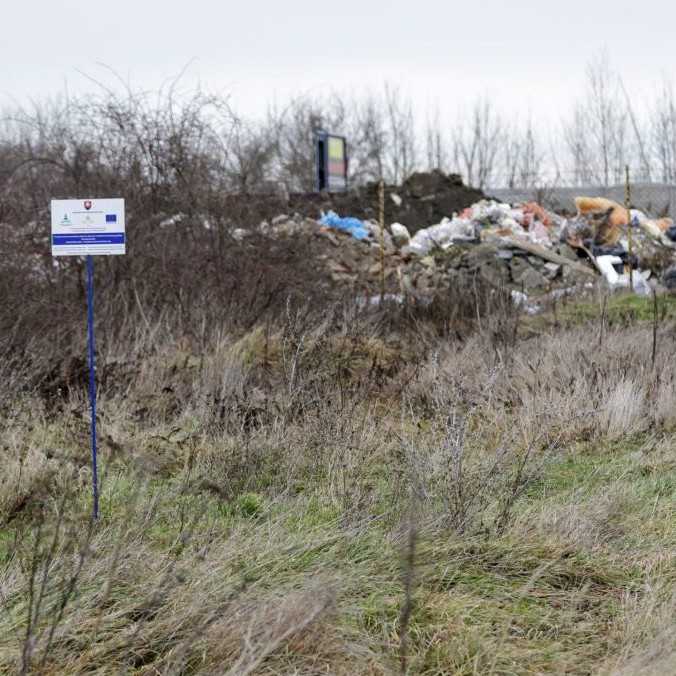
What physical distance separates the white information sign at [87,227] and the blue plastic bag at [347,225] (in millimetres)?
15840

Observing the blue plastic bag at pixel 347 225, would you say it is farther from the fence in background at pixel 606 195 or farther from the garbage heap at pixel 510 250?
the fence in background at pixel 606 195

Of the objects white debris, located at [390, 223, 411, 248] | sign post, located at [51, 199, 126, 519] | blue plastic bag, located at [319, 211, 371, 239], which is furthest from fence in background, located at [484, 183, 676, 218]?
sign post, located at [51, 199, 126, 519]

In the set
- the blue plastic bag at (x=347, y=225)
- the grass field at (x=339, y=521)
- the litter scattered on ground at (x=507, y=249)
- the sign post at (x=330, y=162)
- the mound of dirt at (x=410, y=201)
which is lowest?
the grass field at (x=339, y=521)

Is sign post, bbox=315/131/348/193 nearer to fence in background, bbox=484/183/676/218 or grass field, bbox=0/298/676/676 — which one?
fence in background, bbox=484/183/676/218

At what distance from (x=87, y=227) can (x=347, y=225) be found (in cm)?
1657

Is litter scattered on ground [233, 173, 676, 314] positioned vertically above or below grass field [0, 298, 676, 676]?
above

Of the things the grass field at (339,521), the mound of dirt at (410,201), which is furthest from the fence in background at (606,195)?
the grass field at (339,521)

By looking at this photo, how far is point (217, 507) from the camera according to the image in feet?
17.7

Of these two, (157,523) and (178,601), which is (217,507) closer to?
(157,523)

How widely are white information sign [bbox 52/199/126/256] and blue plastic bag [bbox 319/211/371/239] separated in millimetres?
15840

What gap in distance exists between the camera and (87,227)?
600cm

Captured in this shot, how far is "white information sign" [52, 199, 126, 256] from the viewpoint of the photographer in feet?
19.6

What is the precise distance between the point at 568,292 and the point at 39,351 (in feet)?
26.5

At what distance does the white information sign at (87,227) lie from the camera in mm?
5969
